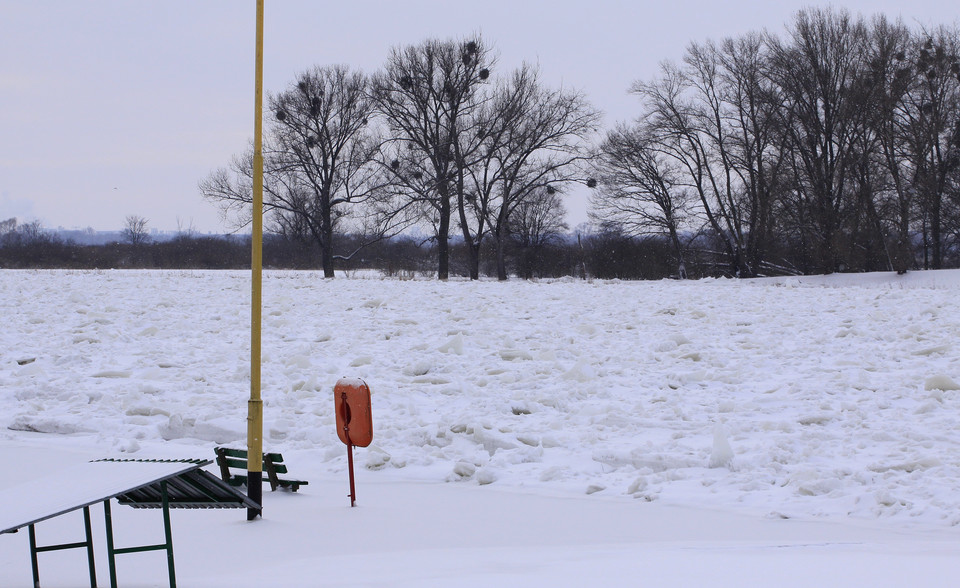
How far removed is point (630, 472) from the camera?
6.47 m

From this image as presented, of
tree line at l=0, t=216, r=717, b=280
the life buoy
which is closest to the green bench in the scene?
the life buoy

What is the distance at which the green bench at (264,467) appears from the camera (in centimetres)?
610

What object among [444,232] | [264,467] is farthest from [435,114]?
[264,467]

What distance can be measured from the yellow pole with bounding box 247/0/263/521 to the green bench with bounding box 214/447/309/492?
62cm

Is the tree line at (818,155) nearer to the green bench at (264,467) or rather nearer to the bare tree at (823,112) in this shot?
the bare tree at (823,112)

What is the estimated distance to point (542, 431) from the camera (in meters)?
7.62

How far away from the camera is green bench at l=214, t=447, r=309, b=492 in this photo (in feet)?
20.0

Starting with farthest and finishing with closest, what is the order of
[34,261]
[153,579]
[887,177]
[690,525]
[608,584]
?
1. [34,261]
2. [887,177]
3. [690,525]
4. [153,579]
5. [608,584]

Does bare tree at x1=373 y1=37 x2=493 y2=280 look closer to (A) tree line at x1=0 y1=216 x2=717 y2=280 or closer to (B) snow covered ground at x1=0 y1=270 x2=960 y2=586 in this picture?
(A) tree line at x1=0 y1=216 x2=717 y2=280

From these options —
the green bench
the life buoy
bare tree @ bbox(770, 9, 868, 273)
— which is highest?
bare tree @ bbox(770, 9, 868, 273)

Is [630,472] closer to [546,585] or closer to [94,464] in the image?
[546,585]

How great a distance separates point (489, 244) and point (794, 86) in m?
18.7

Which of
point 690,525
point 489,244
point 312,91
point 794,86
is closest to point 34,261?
point 312,91

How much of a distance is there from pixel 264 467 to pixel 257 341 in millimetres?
1244
